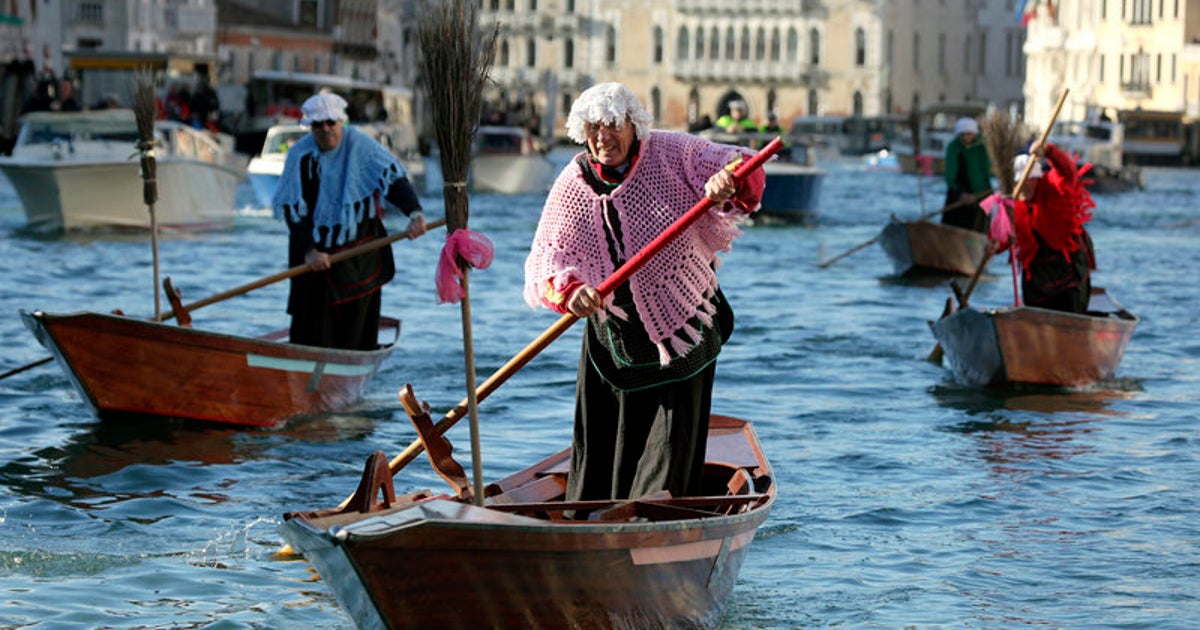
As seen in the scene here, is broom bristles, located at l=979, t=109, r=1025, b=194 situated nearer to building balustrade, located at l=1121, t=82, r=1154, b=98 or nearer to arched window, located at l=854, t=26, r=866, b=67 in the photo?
building balustrade, located at l=1121, t=82, r=1154, b=98

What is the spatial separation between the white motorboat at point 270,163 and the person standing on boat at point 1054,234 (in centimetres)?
1588

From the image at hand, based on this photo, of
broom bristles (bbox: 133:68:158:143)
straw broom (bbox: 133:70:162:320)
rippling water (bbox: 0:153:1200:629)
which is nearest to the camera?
rippling water (bbox: 0:153:1200:629)

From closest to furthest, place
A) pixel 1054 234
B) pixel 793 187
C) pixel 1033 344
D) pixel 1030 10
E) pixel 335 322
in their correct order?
1. pixel 335 322
2. pixel 1054 234
3. pixel 1033 344
4. pixel 793 187
5. pixel 1030 10

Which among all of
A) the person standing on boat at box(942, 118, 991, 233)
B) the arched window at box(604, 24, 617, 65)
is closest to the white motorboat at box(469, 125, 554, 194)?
the person standing on boat at box(942, 118, 991, 233)

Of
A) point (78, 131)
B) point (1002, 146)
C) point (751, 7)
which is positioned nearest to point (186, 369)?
point (1002, 146)

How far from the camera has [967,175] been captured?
2025 centimetres

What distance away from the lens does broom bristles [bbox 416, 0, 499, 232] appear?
677cm

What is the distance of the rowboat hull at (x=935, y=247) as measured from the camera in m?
20.8

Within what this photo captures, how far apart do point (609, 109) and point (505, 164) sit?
31.2 metres

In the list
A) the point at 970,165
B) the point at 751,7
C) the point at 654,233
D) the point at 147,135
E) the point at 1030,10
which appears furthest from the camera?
the point at 751,7

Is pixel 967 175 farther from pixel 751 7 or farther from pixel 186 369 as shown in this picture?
pixel 751 7

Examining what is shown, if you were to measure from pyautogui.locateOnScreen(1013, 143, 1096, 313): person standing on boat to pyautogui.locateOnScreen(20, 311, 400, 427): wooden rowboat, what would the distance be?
3689mm

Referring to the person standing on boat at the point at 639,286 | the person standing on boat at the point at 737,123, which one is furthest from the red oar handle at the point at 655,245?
the person standing on boat at the point at 737,123

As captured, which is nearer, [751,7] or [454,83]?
[454,83]
